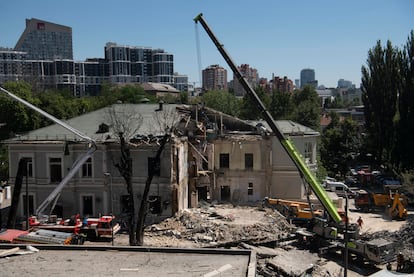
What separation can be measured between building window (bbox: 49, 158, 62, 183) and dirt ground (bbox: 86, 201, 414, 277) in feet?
24.3

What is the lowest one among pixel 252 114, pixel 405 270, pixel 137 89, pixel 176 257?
pixel 405 270

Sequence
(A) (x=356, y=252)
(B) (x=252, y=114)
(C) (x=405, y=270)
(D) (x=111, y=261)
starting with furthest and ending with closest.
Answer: (B) (x=252, y=114), (A) (x=356, y=252), (C) (x=405, y=270), (D) (x=111, y=261)

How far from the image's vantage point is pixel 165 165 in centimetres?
3103

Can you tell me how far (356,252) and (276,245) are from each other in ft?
15.5

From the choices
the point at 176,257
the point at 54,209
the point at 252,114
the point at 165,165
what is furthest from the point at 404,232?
the point at 252,114

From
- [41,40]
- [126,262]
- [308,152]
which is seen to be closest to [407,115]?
[308,152]

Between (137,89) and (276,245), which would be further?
(137,89)

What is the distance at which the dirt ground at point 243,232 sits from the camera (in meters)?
25.4

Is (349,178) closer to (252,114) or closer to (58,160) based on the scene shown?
(252,114)

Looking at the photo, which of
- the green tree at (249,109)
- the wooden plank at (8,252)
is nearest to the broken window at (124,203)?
the wooden plank at (8,252)

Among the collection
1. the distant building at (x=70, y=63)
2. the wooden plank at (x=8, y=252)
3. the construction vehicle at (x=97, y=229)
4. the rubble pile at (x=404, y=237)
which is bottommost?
the rubble pile at (x=404, y=237)

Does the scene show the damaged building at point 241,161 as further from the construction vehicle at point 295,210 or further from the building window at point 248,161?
the construction vehicle at point 295,210

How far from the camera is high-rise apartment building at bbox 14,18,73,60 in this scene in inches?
6383

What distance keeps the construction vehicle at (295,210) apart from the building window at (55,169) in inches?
627
